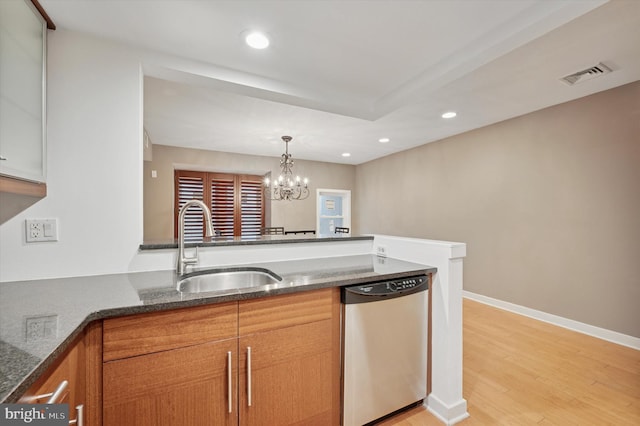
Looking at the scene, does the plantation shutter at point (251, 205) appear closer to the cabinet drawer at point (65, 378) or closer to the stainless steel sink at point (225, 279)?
the stainless steel sink at point (225, 279)

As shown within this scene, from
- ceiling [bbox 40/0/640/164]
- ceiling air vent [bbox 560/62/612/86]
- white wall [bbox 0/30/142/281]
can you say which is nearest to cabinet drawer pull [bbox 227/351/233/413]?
white wall [bbox 0/30/142/281]

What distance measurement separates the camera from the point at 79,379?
2.98 ft

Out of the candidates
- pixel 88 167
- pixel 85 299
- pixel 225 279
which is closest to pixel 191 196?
pixel 88 167

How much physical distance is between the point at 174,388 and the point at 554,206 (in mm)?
3908

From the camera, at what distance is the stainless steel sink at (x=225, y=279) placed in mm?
1620

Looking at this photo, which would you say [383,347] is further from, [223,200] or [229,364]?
[223,200]

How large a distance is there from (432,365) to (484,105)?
9.12 feet

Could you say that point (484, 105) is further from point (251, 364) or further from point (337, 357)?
point (251, 364)

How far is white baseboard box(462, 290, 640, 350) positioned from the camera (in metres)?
2.54

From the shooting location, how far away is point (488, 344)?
103 inches

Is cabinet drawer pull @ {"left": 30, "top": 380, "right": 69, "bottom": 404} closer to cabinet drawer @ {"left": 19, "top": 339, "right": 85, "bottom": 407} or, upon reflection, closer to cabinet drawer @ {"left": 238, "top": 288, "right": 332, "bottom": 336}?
cabinet drawer @ {"left": 19, "top": 339, "right": 85, "bottom": 407}

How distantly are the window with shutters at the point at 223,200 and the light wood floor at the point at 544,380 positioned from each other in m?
4.43

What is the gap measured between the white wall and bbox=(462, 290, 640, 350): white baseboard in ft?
13.6

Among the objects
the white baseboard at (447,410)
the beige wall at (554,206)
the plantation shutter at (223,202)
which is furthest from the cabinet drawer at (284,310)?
the plantation shutter at (223,202)
